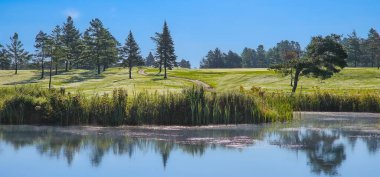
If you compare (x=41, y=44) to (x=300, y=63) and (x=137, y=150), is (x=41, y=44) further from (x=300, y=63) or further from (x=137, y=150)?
(x=137, y=150)

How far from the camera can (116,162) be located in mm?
18859

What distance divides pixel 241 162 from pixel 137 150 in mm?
4924

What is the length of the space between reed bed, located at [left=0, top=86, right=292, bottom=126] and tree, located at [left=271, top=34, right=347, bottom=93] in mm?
38636

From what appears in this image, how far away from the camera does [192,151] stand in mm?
21000

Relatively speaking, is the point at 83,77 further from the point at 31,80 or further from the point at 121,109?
the point at 121,109

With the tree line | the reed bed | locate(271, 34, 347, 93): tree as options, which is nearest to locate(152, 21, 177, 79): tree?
the tree line

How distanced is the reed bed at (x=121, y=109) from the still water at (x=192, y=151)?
4.61 ft

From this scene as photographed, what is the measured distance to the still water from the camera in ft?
57.1

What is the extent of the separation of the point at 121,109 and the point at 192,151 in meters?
9.44

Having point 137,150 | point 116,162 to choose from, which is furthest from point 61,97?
point 116,162

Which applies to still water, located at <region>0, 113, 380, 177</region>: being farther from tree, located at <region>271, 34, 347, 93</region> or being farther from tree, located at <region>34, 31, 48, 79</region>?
tree, located at <region>34, 31, 48, 79</region>

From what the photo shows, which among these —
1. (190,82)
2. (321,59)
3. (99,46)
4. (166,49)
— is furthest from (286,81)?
(99,46)

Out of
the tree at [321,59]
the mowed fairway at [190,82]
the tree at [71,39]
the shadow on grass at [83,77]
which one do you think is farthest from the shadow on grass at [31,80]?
the tree at [321,59]

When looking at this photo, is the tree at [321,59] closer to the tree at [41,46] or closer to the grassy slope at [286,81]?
the grassy slope at [286,81]
